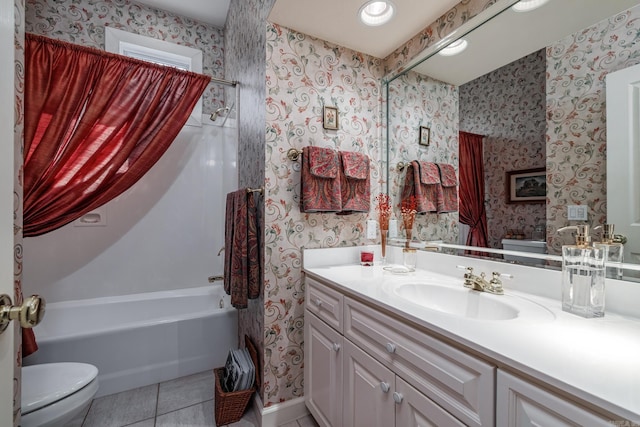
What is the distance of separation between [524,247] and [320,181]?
0.98 m

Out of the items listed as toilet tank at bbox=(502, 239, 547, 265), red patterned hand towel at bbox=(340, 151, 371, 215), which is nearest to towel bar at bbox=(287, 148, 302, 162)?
red patterned hand towel at bbox=(340, 151, 371, 215)

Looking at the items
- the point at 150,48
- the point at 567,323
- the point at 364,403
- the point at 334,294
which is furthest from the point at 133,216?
the point at 567,323

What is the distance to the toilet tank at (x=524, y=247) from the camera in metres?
1.08

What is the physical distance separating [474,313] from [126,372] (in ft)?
6.97

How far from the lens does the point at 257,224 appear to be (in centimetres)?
163

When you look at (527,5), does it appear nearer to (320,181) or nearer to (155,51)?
(320,181)

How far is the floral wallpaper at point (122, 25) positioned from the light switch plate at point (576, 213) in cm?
287

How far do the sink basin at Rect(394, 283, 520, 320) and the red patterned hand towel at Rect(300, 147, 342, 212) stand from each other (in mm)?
588

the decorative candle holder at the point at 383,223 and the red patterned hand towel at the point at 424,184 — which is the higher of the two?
the red patterned hand towel at the point at 424,184

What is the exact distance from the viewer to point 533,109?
1.11m

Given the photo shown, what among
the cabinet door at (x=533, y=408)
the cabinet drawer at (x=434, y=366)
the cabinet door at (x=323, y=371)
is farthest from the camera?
the cabinet door at (x=323, y=371)

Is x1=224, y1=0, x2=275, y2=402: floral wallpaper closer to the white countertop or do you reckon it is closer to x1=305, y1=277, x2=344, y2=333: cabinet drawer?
x1=305, y1=277, x2=344, y2=333: cabinet drawer

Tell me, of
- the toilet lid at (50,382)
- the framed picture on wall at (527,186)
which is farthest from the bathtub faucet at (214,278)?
the framed picture on wall at (527,186)

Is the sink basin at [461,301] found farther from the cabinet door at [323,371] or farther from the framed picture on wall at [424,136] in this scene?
the framed picture on wall at [424,136]
